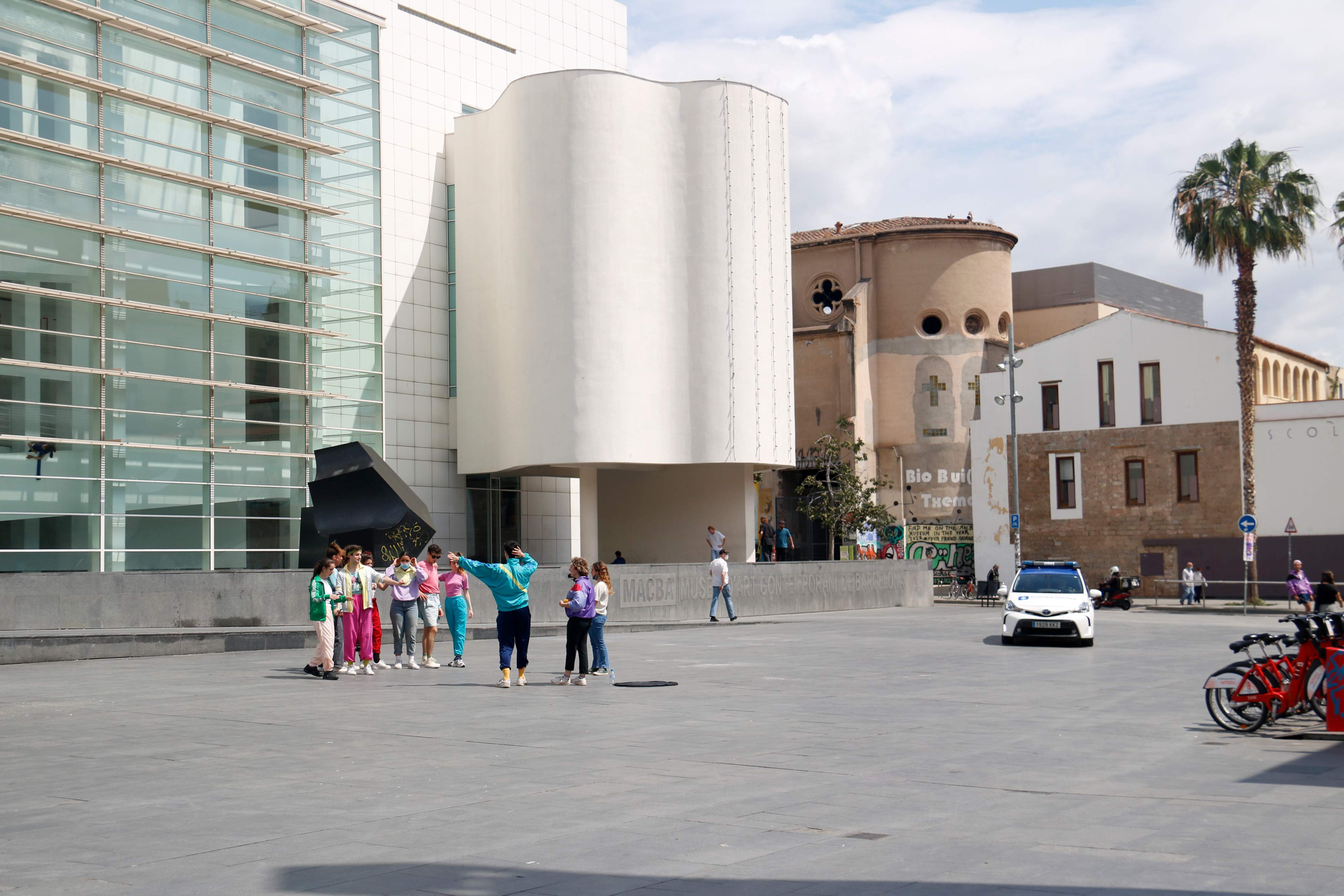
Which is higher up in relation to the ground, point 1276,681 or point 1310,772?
point 1276,681

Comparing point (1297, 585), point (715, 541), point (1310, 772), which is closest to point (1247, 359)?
point (1297, 585)

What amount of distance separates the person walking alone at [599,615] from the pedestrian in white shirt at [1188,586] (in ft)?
100.0

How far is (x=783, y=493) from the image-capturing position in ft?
191

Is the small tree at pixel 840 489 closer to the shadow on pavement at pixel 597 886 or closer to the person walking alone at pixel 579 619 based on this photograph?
the person walking alone at pixel 579 619

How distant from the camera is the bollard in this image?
11531 millimetres

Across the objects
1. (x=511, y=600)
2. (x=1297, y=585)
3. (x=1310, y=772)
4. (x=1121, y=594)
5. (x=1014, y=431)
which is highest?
(x=1014, y=431)

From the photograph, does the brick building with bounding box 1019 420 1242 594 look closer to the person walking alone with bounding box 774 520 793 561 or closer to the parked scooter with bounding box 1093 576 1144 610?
the parked scooter with bounding box 1093 576 1144 610

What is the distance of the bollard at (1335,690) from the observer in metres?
11.5

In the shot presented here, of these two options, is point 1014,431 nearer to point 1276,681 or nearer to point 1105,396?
point 1105,396

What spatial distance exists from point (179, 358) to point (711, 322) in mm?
14680

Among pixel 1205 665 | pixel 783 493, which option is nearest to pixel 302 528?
pixel 1205 665

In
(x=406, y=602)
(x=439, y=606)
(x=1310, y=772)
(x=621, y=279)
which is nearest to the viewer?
(x=1310, y=772)

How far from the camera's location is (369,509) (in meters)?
25.3

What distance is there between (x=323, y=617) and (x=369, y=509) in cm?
778
